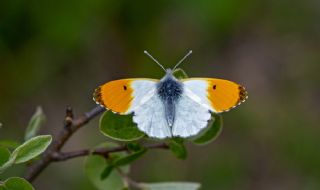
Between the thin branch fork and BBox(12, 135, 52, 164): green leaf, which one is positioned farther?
the thin branch fork

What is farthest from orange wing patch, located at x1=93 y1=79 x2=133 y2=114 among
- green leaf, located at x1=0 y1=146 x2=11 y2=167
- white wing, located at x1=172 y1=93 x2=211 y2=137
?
green leaf, located at x1=0 y1=146 x2=11 y2=167

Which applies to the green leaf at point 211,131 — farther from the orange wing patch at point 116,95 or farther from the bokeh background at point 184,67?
the bokeh background at point 184,67

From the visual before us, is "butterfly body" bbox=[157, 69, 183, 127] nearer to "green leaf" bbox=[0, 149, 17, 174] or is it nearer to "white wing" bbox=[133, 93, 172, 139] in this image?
"white wing" bbox=[133, 93, 172, 139]

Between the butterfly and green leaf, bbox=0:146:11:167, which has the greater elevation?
the butterfly

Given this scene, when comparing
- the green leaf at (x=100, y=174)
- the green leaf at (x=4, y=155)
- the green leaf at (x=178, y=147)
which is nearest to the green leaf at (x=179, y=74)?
the green leaf at (x=178, y=147)

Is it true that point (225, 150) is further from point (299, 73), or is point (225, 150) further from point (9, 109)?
point (9, 109)

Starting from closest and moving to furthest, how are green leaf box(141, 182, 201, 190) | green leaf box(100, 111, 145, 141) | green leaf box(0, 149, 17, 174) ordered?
green leaf box(0, 149, 17, 174), green leaf box(100, 111, 145, 141), green leaf box(141, 182, 201, 190)

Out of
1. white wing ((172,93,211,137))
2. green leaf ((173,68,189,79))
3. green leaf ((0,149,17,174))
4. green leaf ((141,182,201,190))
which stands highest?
green leaf ((173,68,189,79))

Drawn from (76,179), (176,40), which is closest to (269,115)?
(176,40)

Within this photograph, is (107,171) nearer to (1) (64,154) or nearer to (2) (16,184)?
(1) (64,154)

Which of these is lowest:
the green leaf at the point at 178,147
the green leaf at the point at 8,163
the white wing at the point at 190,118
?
the green leaf at the point at 8,163
